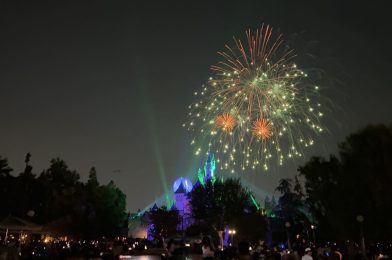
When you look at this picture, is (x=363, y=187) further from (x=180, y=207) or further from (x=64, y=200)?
(x=180, y=207)

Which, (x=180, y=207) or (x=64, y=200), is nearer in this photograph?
(x=64, y=200)

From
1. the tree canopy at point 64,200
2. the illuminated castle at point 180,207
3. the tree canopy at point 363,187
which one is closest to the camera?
the tree canopy at point 363,187

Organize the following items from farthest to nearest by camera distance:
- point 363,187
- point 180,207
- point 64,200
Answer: point 180,207 < point 64,200 < point 363,187

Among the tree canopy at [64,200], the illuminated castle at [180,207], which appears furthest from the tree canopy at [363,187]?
the illuminated castle at [180,207]

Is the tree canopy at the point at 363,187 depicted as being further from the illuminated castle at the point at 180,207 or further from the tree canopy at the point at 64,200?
the illuminated castle at the point at 180,207

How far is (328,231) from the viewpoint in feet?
170

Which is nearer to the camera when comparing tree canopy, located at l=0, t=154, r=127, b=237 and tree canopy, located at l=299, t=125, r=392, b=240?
tree canopy, located at l=299, t=125, r=392, b=240

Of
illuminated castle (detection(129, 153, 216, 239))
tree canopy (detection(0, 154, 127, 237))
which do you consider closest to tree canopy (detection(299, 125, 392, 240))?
tree canopy (detection(0, 154, 127, 237))

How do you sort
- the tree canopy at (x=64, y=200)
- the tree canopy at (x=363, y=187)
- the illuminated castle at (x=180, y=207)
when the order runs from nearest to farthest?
the tree canopy at (x=363, y=187) < the tree canopy at (x=64, y=200) < the illuminated castle at (x=180, y=207)

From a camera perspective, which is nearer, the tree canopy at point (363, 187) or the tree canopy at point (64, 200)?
the tree canopy at point (363, 187)

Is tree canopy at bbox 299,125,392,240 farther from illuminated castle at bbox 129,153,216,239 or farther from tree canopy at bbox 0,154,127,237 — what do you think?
illuminated castle at bbox 129,153,216,239

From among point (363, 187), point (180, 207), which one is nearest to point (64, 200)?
point (363, 187)

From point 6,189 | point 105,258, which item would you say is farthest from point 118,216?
point 105,258

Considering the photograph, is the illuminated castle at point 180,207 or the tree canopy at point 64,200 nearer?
the tree canopy at point 64,200
